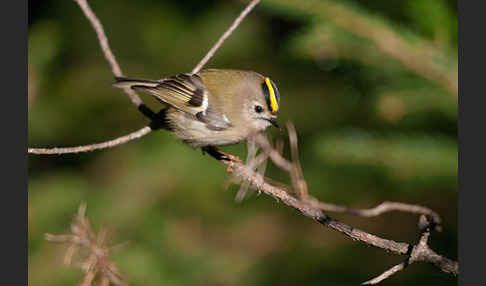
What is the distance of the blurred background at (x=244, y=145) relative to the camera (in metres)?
1.63

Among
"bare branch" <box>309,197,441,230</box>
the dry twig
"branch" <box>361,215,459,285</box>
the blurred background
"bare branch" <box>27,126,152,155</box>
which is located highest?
"bare branch" <box>309,197,441,230</box>

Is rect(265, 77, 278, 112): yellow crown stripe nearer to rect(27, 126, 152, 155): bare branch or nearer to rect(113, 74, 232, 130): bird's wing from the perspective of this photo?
rect(113, 74, 232, 130): bird's wing

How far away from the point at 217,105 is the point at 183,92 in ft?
0.52

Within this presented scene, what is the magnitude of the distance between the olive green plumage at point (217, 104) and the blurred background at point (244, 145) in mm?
215

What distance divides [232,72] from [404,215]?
1.42m

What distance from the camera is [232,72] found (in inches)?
83.2

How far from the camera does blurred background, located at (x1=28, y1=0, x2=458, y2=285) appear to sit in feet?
5.35

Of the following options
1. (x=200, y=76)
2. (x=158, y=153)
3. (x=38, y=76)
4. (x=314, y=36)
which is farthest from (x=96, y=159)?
(x=314, y=36)

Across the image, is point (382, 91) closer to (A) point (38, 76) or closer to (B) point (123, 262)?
(B) point (123, 262)

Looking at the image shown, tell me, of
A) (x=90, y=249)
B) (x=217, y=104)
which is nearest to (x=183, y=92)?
(x=217, y=104)

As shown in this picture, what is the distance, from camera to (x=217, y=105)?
215cm

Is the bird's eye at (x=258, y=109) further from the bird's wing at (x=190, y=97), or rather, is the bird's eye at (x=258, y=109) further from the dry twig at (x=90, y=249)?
the dry twig at (x=90, y=249)

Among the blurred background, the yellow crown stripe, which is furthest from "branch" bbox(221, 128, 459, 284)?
the yellow crown stripe

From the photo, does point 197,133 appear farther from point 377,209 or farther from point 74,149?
point 377,209
